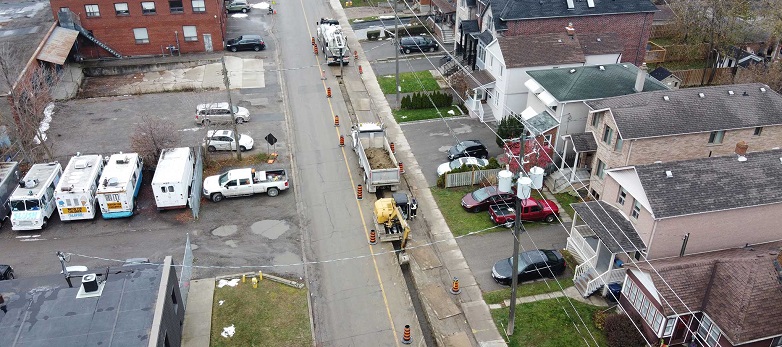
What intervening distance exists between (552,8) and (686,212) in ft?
86.2

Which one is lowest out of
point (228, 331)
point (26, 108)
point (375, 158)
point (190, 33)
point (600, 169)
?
point (228, 331)

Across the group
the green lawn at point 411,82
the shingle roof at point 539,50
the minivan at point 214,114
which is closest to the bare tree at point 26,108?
the minivan at point 214,114

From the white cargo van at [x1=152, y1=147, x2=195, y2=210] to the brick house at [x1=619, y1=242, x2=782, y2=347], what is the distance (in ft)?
79.7

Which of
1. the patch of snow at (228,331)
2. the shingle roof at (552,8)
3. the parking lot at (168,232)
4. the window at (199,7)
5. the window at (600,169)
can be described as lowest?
the parking lot at (168,232)

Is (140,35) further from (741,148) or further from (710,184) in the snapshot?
(741,148)

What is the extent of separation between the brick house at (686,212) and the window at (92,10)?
160ft

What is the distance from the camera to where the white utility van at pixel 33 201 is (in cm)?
3281

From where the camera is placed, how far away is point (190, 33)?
191 ft

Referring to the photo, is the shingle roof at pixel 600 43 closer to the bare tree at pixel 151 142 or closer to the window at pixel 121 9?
the bare tree at pixel 151 142

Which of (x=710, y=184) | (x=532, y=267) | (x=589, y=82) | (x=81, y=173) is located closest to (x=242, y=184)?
(x=81, y=173)

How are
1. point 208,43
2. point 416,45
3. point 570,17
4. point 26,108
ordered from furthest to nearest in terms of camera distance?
point 208,43, point 416,45, point 570,17, point 26,108

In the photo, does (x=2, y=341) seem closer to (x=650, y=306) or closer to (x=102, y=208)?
(x=102, y=208)

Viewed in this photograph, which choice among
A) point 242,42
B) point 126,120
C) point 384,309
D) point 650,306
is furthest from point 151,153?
point 650,306

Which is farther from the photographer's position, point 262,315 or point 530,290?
point 530,290
